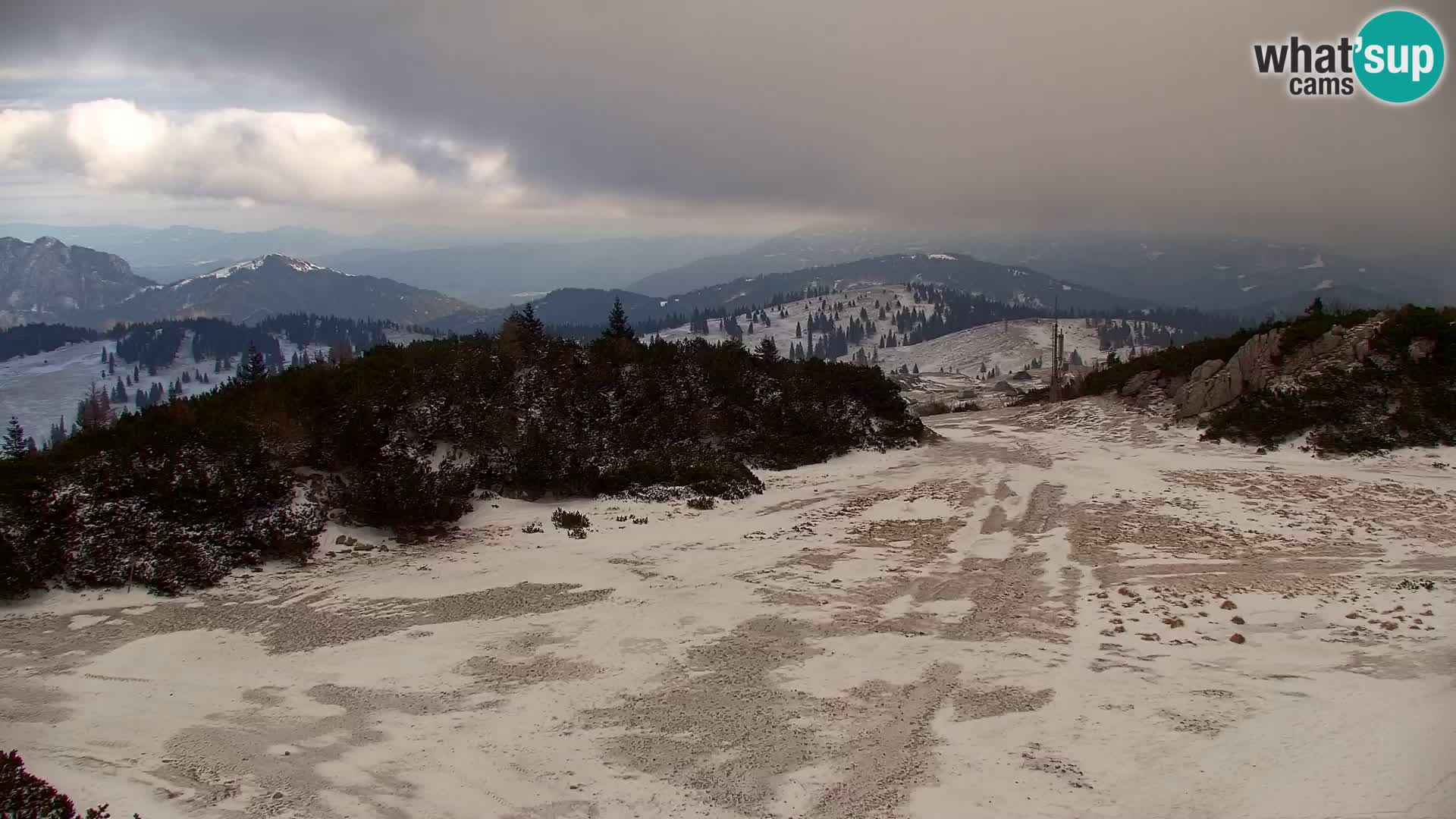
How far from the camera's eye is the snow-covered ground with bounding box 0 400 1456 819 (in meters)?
6.05

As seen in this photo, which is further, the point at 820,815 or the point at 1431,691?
the point at 1431,691

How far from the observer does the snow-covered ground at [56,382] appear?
501ft

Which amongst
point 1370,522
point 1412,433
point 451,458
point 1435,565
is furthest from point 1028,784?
point 1412,433

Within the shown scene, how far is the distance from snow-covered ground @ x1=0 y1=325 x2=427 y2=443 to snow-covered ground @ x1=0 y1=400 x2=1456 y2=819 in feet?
547

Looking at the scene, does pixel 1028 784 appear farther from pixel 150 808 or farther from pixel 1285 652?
pixel 150 808

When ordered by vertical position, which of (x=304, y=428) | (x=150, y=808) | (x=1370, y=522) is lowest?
(x=1370, y=522)

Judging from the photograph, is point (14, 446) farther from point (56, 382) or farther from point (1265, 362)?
point (56, 382)

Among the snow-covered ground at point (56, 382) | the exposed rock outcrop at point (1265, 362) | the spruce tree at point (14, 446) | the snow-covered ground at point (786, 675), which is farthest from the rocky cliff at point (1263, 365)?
the snow-covered ground at point (56, 382)

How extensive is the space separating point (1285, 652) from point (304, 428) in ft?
56.4

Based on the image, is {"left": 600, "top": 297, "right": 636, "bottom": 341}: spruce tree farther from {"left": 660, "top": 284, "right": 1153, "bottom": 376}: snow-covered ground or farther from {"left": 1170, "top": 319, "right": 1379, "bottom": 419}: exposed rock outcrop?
{"left": 660, "top": 284, "right": 1153, "bottom": 376}: snow-covered ground

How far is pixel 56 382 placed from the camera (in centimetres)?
17412

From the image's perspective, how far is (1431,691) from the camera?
720 centimetres

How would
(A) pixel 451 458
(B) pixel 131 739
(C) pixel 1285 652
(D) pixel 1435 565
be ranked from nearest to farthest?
(B) pixel 131 739, (C) pixel 1285 652, (D) pixel 1435 565, (A) pixel 451 458

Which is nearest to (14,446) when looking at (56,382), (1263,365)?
(1263,365)
